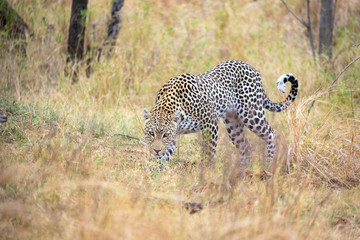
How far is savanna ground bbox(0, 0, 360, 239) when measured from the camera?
3.95 meters

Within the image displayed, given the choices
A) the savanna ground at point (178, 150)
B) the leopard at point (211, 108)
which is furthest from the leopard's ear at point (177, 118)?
the savanna ground at point (178, 150)

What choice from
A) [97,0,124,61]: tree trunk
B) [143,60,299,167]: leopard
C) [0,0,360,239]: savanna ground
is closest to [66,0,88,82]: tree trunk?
[0,0,360,239]: savanna ground

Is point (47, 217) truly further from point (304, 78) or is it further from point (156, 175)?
point (304, 78)

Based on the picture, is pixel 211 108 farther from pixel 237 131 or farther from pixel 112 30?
pixel 112 30

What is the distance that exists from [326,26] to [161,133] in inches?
228

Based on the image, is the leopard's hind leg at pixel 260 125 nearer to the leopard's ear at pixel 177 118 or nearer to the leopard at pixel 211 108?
the leopard at pixel 211 108

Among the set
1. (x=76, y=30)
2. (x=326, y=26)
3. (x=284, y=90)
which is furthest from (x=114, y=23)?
(x=284, y=90)

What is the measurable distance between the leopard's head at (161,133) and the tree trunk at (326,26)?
508cm

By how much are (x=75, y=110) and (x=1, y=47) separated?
114 inches

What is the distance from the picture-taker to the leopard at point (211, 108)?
6176 mm

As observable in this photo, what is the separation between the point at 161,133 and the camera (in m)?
6.11

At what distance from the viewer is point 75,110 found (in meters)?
8.09

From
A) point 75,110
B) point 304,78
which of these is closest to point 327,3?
point 304,78

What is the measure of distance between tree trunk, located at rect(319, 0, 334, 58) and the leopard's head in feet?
16.7
